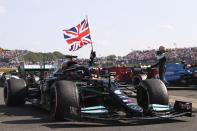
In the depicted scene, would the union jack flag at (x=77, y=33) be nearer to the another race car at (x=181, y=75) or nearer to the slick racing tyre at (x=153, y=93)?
the another race car at (x=181, y=75)

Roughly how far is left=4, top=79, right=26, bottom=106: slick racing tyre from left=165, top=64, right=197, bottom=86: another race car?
33.8 ft

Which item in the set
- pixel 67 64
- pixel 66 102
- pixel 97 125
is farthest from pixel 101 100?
pixel 67 64

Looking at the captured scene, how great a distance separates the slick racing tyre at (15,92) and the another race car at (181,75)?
33.8ft

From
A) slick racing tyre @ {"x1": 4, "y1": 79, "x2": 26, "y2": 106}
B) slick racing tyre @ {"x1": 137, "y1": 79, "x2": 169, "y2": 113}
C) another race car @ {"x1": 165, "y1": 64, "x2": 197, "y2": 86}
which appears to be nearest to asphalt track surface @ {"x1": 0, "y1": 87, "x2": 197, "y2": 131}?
slick racing tyre @ {"x1": 137, "y1": 79, "x2": 169, "y2": 113}

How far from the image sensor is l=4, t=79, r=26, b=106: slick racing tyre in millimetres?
8328

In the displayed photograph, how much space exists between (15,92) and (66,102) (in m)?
3.34

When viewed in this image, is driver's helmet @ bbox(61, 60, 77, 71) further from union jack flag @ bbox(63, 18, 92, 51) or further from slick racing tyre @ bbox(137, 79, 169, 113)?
union jack flag @ bbox(63, 18, 92, 51)

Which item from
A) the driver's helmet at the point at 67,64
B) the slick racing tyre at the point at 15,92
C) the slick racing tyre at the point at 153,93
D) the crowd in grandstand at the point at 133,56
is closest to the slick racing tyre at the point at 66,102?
the slick racing tyre at the point at 153,93

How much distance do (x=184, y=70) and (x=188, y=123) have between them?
37.1 ft

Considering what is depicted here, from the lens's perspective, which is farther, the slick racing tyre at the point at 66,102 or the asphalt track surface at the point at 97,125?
the slick racing tyre at the point at 66,102

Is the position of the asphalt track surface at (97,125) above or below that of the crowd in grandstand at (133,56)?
below

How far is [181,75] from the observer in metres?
16.5

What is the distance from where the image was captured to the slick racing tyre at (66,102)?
17.8ft

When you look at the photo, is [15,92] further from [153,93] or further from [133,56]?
[133,56]
